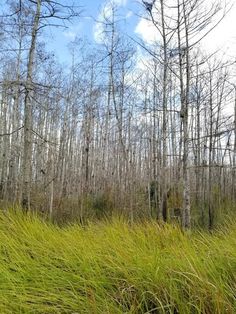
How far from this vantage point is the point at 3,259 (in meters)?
3.08

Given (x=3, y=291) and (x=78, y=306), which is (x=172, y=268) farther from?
(x=3, y=291)

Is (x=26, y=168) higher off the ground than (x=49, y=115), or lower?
lower

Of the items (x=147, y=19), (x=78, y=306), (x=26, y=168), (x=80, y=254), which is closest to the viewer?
(x=78, y=306)

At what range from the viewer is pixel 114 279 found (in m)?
2.48

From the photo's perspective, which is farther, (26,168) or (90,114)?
(90,114)

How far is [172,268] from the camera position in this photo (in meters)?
2.48

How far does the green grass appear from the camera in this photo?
211 centimetres

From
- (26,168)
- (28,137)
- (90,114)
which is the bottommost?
(26,168)

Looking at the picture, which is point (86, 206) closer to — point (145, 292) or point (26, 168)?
point (26, 168)

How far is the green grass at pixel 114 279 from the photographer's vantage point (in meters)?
2.11

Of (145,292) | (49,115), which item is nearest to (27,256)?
(145,292)

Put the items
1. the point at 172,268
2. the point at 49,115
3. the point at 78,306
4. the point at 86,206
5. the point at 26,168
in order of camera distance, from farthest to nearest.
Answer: the point at 49,115, the point at 86,206, the point at 26,168, the point at 172,268, the point at 78,306

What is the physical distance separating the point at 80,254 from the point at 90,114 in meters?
A: 15.7

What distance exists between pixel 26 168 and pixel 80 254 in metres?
4.26
